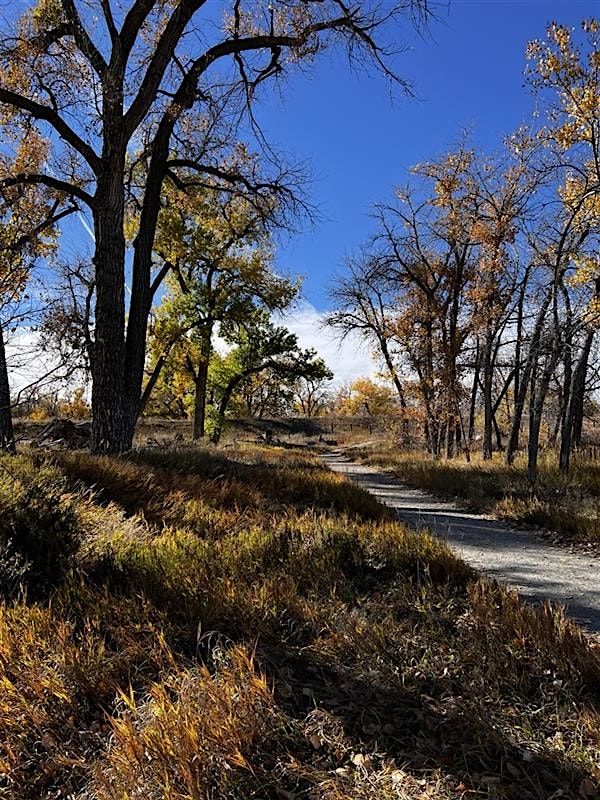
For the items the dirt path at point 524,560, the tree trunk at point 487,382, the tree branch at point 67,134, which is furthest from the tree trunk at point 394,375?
the tree branch at point 67,134

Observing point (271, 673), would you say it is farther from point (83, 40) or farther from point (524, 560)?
point (83, 40)

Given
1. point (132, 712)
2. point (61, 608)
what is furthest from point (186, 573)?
point (132, 712)

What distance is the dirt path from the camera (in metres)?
4.33

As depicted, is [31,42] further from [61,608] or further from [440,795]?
[440,795]

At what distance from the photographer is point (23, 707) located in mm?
2426

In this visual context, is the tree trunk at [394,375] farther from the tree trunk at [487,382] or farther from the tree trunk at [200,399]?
the tree trunk at [200,399]

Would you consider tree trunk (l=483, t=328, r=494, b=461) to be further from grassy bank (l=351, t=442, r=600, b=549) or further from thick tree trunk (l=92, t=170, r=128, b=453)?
thick tree trunk (l=92, t=170, r=128, b=453)

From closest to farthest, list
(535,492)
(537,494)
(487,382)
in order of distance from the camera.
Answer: (537,494)
(535,492)
(487,382)

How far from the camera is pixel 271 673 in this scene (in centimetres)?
272

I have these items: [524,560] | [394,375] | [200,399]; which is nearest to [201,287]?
[200,399]

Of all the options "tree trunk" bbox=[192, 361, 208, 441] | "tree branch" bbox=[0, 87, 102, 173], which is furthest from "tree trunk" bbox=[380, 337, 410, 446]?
"tree branch" bbox=[0, 87, 102, 173]

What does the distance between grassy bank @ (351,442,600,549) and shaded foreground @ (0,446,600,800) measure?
3.54 m

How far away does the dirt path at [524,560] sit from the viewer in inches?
170

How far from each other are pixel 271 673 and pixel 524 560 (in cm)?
409
